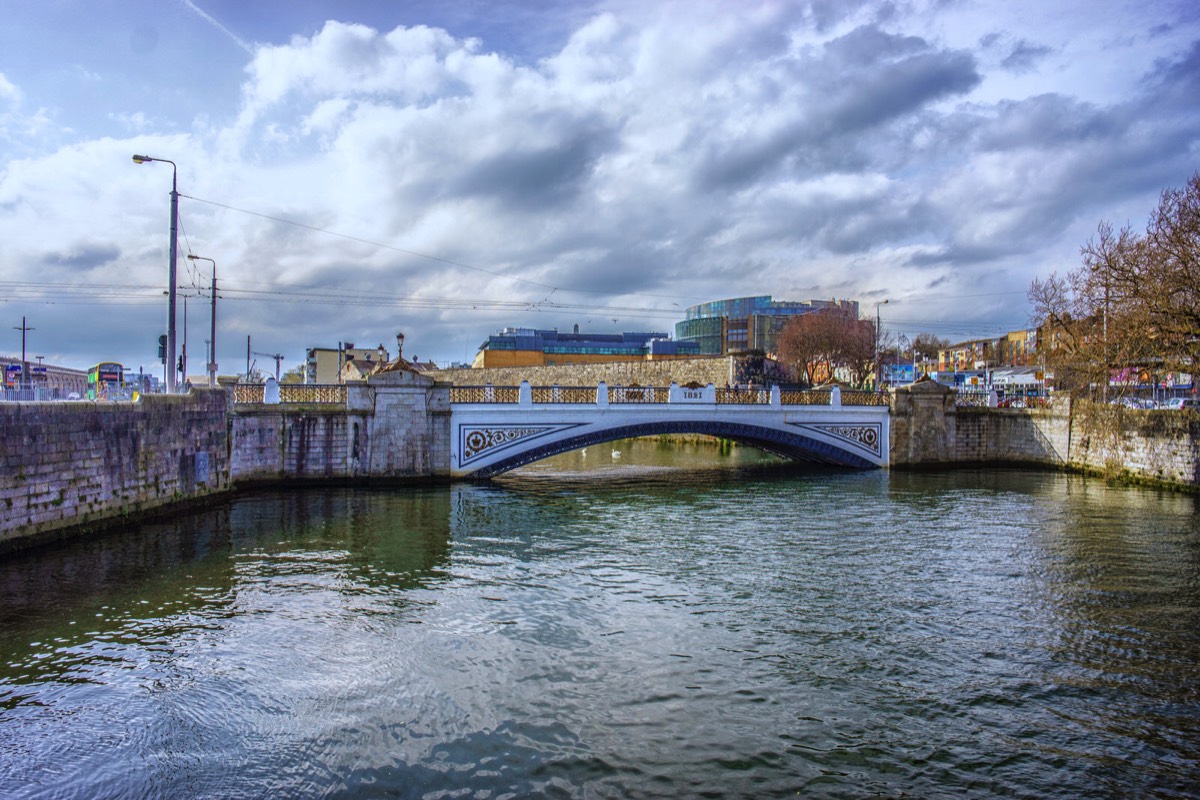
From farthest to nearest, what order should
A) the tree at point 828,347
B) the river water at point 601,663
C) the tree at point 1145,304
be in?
the tree at point 828,347, the tree at point 1145,304, the river water at point 601,663

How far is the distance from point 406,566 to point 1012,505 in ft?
62.7

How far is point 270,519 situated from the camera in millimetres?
19516

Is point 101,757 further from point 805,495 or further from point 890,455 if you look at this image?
point 890,455

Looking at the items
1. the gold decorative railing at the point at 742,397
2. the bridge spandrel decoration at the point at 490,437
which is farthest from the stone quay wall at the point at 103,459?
the gold decorative railing at the point at 742,397

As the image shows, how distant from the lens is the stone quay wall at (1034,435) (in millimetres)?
28031

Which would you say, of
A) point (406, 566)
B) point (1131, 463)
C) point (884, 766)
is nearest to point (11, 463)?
point (406, 566)

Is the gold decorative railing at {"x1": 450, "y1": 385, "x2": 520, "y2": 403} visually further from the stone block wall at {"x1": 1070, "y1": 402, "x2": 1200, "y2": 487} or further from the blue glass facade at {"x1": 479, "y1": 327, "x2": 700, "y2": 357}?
the blue glass facade at {"x1": 479, "y1": 327, "x2": 700, "y2": 357}

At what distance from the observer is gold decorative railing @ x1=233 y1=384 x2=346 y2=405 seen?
25.5 m

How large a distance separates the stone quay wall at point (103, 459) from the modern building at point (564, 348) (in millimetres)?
68927

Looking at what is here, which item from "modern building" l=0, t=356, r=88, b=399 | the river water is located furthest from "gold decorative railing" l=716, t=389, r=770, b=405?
"modern building" l=0, t=356, r=88, b=399

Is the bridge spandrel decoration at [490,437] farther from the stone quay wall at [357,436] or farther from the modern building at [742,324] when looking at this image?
the modern building at [742,324]

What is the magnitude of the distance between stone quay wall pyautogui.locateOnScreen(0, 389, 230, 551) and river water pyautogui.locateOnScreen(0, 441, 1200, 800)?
3.72ft

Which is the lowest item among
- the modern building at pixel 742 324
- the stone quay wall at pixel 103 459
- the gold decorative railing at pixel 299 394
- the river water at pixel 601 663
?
the river water at pixel 601 663

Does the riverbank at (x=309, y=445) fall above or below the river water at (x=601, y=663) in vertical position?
above
